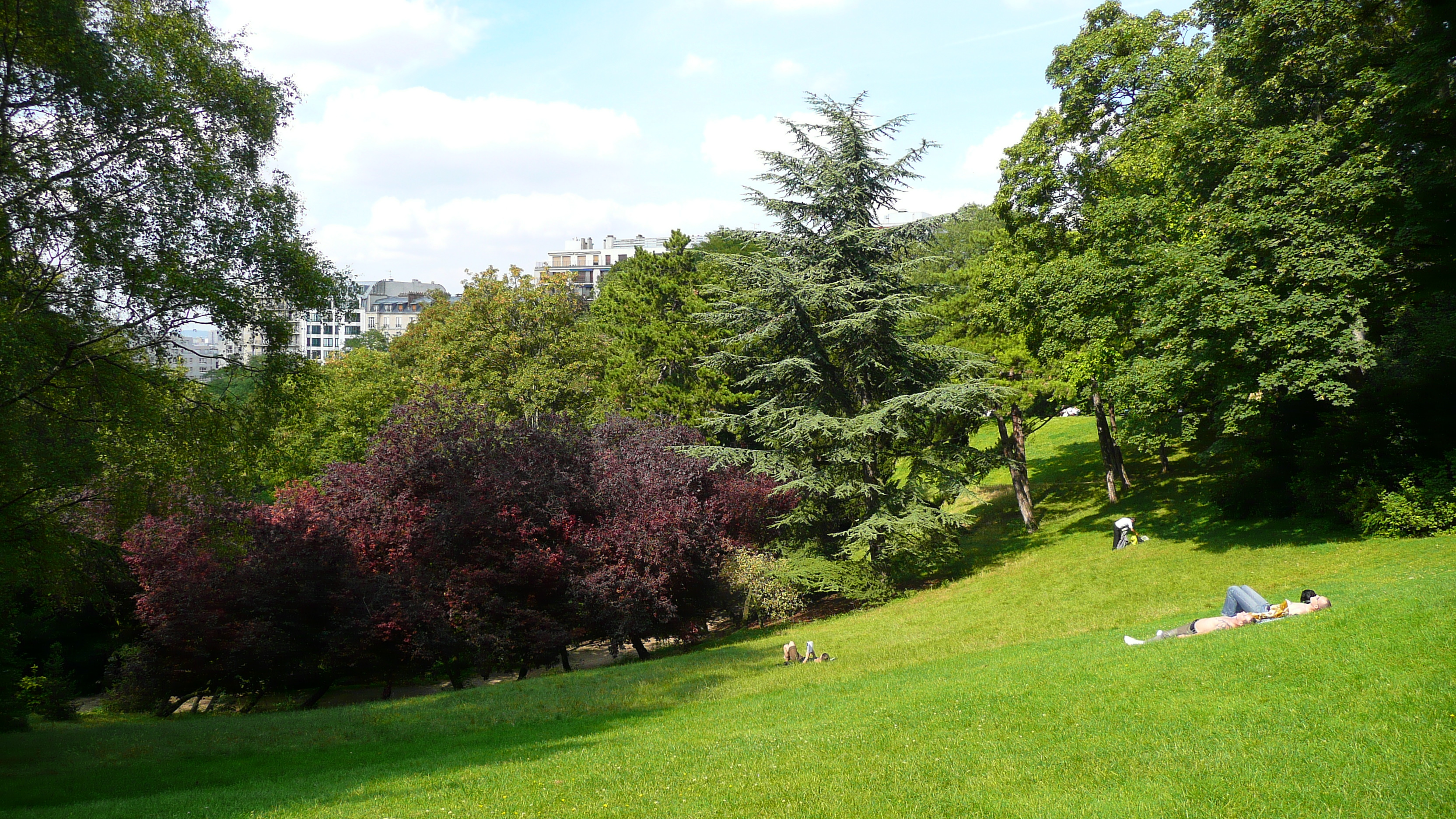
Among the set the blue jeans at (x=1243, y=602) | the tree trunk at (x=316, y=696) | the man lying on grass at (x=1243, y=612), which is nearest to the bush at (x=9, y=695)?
the tree trunk at (x=316, y=696)

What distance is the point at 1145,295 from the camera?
23.4m

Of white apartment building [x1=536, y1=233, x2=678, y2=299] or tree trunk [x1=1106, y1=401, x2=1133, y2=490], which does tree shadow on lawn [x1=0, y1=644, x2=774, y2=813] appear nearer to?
tree trunk [x1=1106, y1=401, x2=1133, y2=490]

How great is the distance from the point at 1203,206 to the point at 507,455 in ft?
64.5

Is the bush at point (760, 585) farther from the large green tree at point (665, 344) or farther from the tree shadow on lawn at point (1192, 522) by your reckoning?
the tree shadow on lawn at point (1192, 522)

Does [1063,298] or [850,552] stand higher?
[1063,298]

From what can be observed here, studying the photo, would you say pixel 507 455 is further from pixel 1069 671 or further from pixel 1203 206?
pixel 1203 206

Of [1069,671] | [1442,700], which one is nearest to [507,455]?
[1069,671]

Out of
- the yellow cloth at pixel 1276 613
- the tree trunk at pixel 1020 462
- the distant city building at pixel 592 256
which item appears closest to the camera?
the yellow cloth at pixel 1276 613

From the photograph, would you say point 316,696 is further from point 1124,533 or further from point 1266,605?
point 1124,533

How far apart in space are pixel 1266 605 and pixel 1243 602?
36cm

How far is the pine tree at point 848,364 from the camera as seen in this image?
26.5 metres

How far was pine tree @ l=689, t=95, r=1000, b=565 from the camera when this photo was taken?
1041 inches

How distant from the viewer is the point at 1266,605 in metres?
14.6

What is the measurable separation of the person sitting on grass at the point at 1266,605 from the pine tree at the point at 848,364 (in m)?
10.9
